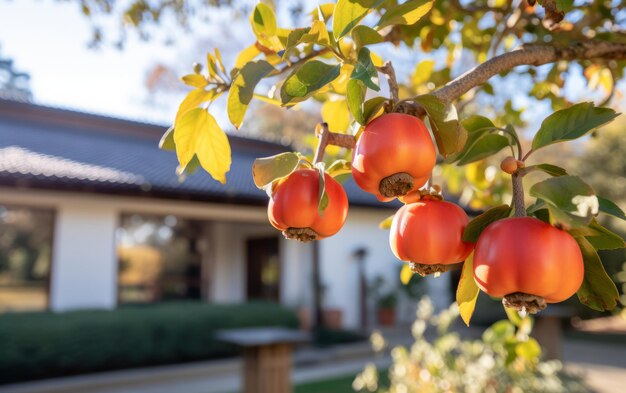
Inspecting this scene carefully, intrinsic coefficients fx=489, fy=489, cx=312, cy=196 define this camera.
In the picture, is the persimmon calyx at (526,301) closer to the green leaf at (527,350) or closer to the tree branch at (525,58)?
the tree branch at (525,58)

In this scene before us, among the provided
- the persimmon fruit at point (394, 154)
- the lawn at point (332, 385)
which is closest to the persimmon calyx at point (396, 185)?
the persimmon fruit at point (394, 154)

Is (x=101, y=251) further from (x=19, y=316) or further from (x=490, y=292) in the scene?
(x=490, y=292)

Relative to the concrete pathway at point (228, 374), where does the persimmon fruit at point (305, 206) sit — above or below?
above

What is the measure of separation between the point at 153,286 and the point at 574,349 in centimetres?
842

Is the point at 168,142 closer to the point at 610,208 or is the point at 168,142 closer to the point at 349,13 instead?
the point at 349,13

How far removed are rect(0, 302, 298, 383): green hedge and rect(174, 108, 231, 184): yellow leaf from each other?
6.39 metres

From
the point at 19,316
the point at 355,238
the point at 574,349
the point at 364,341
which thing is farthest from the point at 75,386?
the point at 574,349

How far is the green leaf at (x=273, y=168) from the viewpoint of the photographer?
1.93 feet

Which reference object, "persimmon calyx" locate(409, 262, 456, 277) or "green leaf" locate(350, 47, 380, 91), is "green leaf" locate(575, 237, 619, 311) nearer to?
"persimmon calyx" locate(409, 262, 456, 277)

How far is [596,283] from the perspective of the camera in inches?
23.2

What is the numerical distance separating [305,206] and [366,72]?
0.57ft

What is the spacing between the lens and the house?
7172 mm

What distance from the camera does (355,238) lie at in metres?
10.9

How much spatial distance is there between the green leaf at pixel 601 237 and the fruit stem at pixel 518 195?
60 mm
